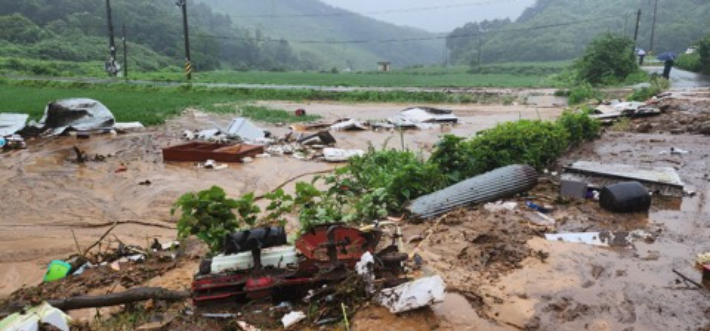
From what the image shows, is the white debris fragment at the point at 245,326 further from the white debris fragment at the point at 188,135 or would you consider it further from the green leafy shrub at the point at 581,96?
the green leafy shrub at the point at 581,96

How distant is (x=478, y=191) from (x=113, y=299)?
3.87m

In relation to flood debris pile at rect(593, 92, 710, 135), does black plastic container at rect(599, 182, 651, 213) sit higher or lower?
lower

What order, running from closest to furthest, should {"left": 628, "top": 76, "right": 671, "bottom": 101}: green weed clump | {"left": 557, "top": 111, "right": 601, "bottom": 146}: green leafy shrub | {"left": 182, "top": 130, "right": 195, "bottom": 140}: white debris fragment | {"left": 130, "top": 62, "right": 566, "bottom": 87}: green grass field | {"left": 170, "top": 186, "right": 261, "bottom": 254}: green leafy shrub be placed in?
{"left": 170, "top": 186, "right": 261, "bottom": 254}: green leafy shrub
{"left": 557, "top": 111, "right": 601, "bottom": 146}: green leafy shrub
{"left": 182, "top": 130, "right": 195, "bottom": 140}: white debris fragment
{"left": 628, "top": 76, "right": 671, "bottom": 101}: green weed clump
{"left": 130, "top": 62, "right": 566, "bottom": 87}: green grass field

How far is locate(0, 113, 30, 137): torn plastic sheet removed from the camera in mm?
11087

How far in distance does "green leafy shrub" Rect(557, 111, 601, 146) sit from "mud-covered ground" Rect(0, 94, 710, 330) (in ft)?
0.78

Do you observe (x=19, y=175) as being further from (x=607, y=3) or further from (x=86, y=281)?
(x=607, y=3)

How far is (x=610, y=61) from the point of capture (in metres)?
26.6

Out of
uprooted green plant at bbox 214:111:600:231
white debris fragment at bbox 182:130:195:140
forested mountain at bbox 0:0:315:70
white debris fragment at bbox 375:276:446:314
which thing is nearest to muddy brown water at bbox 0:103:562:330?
white debris fragment at bbox 182:130:195:140

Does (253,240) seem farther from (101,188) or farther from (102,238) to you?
(101,188)

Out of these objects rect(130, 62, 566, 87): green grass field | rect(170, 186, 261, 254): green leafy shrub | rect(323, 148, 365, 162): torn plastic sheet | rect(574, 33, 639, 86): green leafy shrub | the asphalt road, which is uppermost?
rect(574, 33, 639, 86): green leafy shrub

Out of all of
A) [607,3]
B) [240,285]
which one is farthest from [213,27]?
[240,285]

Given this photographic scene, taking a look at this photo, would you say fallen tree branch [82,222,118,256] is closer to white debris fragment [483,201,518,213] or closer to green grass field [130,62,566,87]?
white debris fragment [483,201,518,213]

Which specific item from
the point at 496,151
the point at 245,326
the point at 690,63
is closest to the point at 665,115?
the point at 496,151

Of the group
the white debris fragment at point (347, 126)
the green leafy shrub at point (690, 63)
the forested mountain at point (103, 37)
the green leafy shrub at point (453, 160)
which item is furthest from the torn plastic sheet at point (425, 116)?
the forested mountain at point (103, 37)
